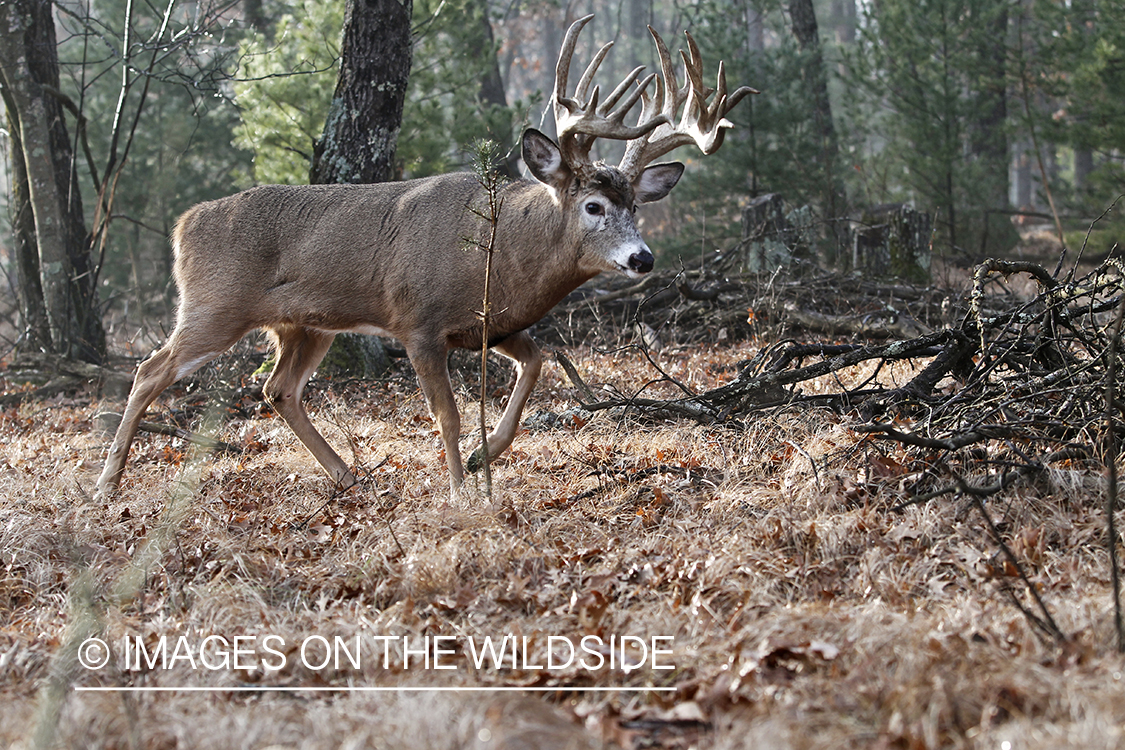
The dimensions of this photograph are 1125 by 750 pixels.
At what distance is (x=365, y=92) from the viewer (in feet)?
26.1

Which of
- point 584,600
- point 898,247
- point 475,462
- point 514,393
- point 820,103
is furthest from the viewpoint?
point 820,103

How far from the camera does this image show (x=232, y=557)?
4344 mm

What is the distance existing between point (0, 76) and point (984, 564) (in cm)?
979

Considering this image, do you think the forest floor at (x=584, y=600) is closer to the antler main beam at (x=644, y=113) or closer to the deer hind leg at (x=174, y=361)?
the deer hind leg at (x=174, y=361)

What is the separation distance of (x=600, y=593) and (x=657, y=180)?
3.29 meters

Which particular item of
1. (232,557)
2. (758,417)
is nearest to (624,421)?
(758,417)

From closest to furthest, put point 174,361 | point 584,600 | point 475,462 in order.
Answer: point 584,600
point 475,462
point 174,361

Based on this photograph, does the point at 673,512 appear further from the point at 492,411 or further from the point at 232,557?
the point at 492,411

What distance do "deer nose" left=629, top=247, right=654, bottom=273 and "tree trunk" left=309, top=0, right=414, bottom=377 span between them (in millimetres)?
3338

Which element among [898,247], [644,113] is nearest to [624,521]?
[644,113]

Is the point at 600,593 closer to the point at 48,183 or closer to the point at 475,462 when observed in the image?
the point at 475,462

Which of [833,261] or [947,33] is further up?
[947,33]

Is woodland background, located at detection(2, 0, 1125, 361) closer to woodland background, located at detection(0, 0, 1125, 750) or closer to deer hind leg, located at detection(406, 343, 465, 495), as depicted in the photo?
woodland background, located at detection(0, 0, 1125, 750)

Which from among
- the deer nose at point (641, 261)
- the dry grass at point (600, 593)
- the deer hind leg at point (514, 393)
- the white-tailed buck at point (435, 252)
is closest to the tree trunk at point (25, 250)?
the dry grass at point (600, 593)
